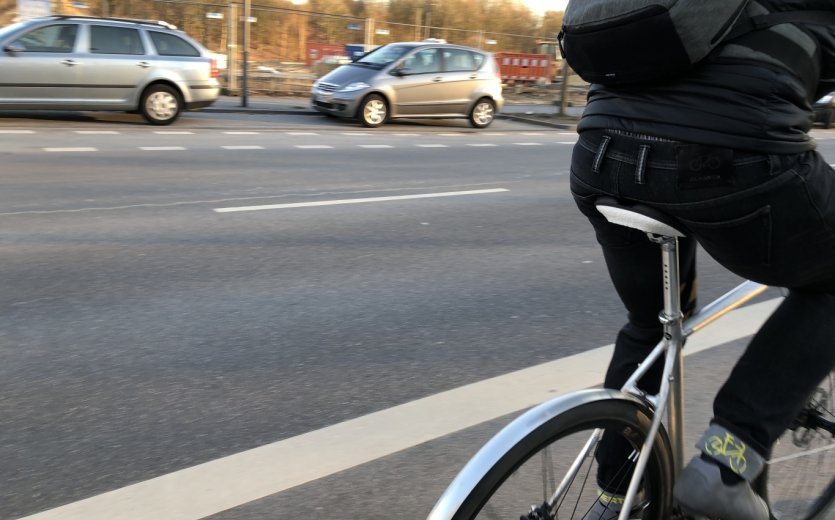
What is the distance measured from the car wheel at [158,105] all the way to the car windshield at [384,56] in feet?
13.5

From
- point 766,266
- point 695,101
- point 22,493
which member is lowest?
point 22,493

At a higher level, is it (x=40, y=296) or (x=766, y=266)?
(x=766, y=266)

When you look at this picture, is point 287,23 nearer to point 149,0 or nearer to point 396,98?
point 149,0

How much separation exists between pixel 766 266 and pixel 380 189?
663 cm

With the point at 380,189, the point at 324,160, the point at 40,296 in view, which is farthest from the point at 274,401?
the point at 324,160

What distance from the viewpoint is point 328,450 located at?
291cm

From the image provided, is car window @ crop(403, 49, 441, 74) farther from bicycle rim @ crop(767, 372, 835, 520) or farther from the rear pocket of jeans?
the rear pocket of jeans

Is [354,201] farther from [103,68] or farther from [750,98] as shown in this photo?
[103,68]

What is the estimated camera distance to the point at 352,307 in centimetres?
452

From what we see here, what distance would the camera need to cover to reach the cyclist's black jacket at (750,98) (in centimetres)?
156

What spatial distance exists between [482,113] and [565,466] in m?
15.3

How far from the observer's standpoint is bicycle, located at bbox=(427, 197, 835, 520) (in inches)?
64.6

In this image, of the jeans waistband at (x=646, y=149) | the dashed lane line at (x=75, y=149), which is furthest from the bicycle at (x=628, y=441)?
the dashed lane line at (x=75, y=149)

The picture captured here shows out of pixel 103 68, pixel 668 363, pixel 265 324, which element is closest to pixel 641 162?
pixel 668 363
